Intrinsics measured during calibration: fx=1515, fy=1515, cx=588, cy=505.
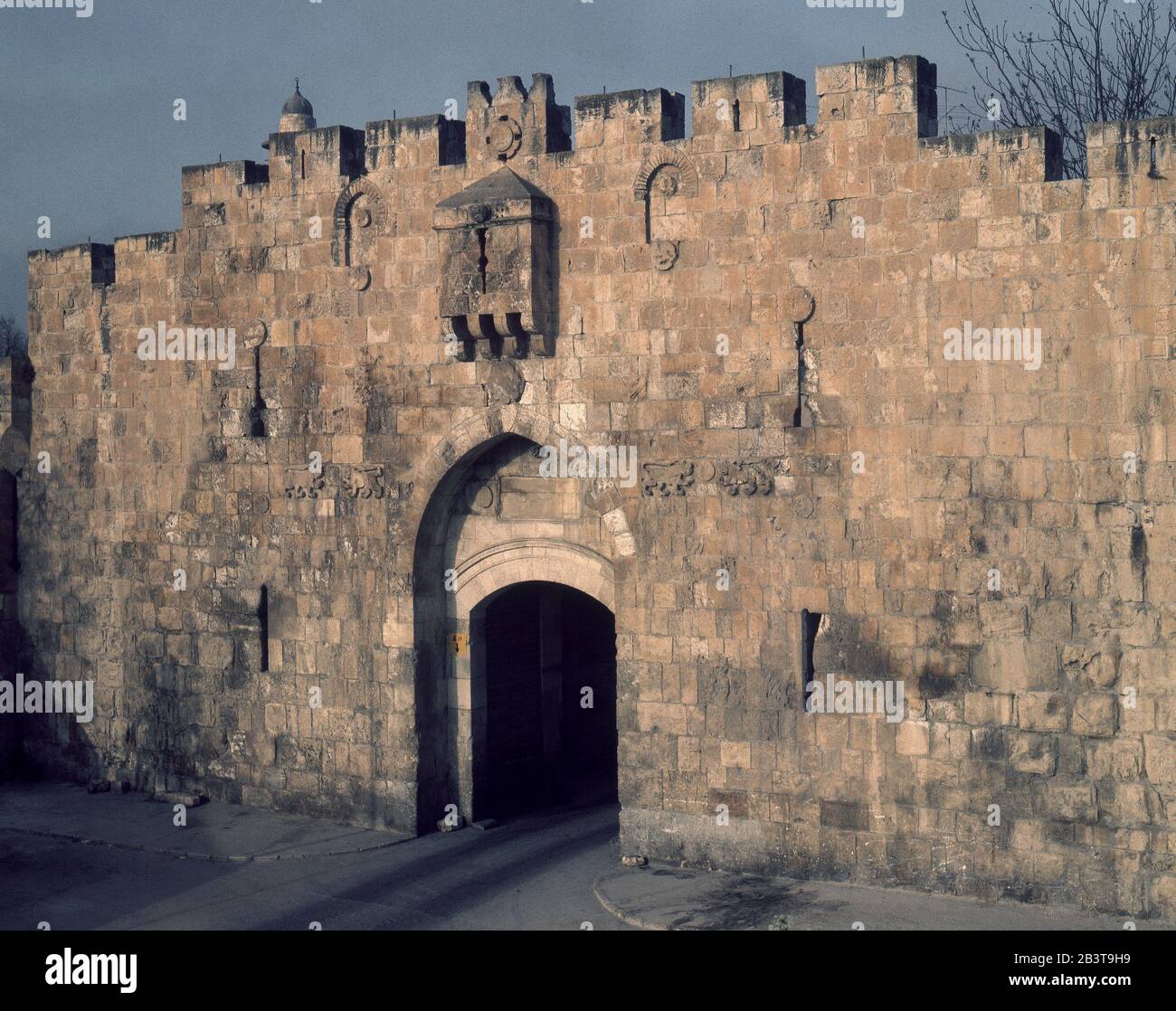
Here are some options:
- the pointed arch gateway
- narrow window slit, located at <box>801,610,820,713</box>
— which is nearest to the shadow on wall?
the pointed arch gateway

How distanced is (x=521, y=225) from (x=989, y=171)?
361 cm

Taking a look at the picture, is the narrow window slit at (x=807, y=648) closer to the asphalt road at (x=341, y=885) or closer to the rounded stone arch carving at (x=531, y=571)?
the rounded stone arch carving at (x=531, y=571)

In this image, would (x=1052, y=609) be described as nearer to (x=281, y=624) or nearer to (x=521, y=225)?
(x=521, y=225)

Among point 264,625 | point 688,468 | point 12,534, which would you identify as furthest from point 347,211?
point 12,534

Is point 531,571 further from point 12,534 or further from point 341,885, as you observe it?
point 12,534

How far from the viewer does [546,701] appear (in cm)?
1412

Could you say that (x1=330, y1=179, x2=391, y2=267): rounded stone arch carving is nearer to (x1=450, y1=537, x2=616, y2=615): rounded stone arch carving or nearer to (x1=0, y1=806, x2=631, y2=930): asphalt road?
(x1=450, y1=537, x2=616, y2=615): rounded stone arch carving

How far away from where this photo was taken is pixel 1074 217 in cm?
1007

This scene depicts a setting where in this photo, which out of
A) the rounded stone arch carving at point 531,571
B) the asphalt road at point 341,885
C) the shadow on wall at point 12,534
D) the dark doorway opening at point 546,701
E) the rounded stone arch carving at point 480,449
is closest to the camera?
the asphalt road at point 341,885

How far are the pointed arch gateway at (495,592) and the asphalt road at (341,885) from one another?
2.23 feet

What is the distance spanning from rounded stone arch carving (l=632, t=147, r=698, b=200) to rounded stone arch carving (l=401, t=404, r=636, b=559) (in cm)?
197

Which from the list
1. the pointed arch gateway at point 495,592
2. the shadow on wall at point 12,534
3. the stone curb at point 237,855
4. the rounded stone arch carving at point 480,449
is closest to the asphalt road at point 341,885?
the stone curb at point 237,855

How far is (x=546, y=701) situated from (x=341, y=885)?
3.05 m

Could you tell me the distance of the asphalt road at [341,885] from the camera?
11.0m
